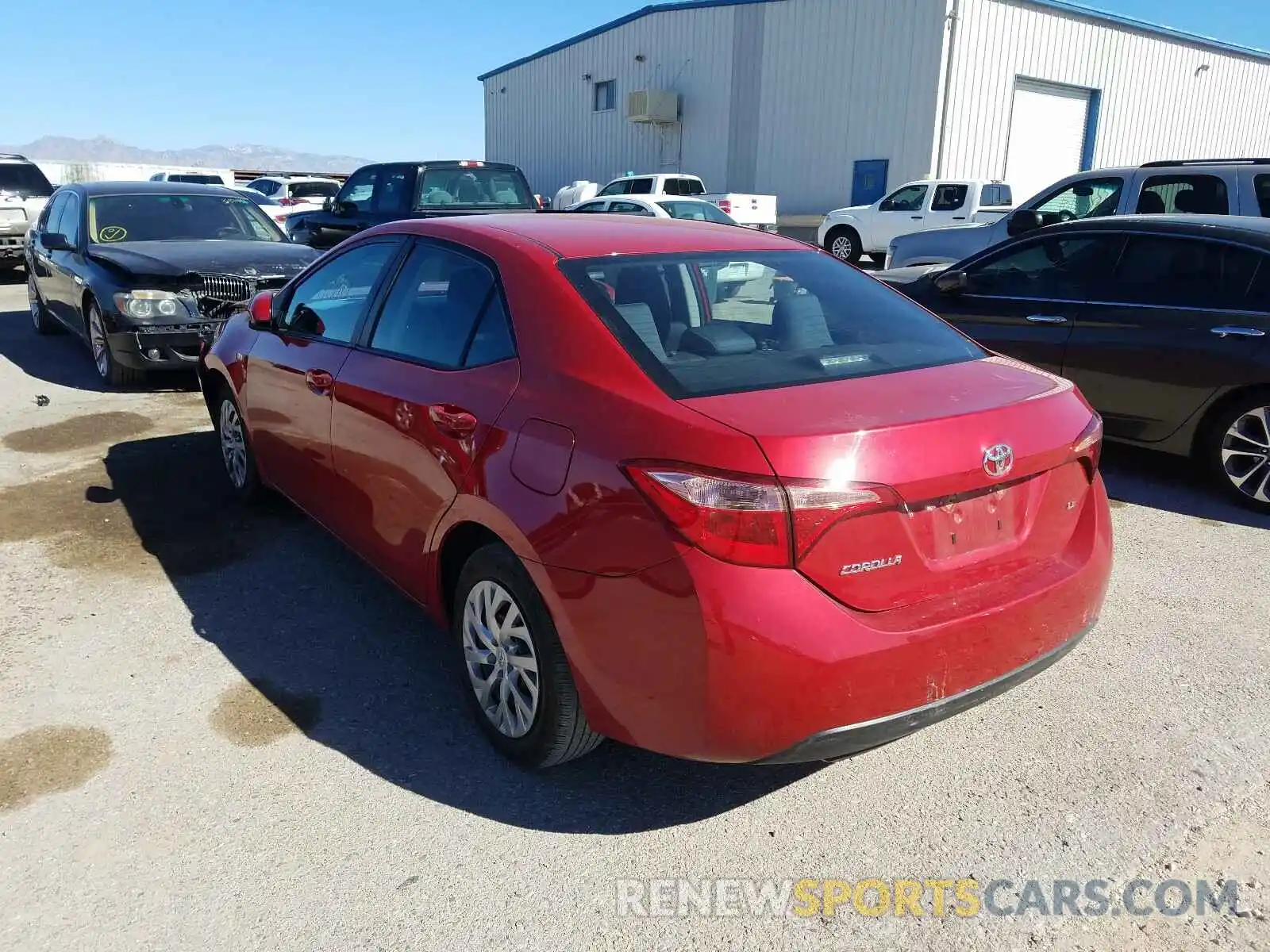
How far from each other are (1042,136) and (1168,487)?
2286 centimetres

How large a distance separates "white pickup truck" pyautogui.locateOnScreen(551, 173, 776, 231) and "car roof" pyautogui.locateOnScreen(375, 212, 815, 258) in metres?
15.6

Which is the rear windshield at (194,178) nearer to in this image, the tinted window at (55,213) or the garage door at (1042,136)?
the tinted window at (55,213)

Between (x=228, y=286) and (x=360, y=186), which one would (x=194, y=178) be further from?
(x=228, y=286)

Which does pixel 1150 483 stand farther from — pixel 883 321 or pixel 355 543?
pixel 355 543

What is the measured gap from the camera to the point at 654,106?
29.0m

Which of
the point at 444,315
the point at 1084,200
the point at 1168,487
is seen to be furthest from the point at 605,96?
the point at 444,315

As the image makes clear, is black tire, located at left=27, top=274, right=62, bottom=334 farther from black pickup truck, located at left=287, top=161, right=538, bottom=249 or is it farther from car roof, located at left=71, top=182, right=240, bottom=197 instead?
black pickup truck, located at left=287, top=161, right=538, bottom=249

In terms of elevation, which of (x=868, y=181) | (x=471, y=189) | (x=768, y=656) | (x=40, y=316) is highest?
(x=868, y=181)

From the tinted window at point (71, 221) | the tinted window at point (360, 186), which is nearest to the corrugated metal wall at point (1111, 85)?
the tinted window at point (360, 186)

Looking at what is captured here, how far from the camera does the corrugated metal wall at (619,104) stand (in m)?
28.3

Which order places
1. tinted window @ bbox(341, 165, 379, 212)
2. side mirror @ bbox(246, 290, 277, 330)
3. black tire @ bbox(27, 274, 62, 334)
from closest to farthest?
1. side mirror @ bbox(246, 290, 277, 330)
2. black tire @ bbox(27, 274, 62, 334)
3. tinted window @ bbox(341, 165, 379, 212)

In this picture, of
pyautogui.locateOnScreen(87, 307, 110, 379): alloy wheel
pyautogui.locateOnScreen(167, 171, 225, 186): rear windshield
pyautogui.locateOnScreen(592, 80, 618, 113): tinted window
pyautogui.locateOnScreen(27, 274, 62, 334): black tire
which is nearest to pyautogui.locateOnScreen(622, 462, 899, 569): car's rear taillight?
pyautogui.locateOnScreen(87, 307, 110, 379): alloy wheel

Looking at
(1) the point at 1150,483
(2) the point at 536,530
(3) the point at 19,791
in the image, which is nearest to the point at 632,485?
(2) the point at 536,530

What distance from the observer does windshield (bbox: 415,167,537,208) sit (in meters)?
11.6
